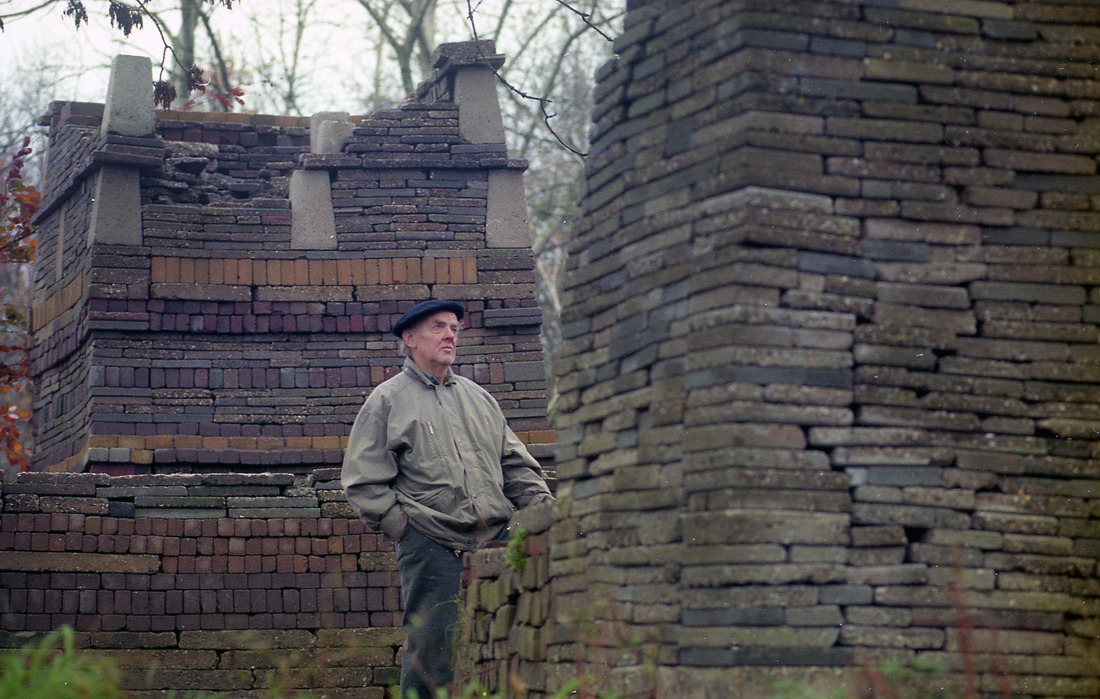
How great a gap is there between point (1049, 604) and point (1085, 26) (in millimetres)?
2012

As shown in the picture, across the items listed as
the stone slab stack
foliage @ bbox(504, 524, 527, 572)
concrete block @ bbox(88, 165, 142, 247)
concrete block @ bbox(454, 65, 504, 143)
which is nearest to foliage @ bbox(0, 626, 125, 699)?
the stone slab stack

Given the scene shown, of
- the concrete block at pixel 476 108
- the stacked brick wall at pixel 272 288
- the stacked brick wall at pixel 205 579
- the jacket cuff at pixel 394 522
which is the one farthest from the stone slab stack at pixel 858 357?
the concrete block at pixel 476 108

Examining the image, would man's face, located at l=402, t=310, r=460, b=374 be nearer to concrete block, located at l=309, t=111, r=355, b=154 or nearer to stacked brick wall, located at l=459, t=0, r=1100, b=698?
stacked brick wall, located at l=459, t=0, r=1100, b=698

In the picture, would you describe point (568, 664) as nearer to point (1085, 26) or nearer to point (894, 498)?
point (894, 498)

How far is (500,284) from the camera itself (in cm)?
1134

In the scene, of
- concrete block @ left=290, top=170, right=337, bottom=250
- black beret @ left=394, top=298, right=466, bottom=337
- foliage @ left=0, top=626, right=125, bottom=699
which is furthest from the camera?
concrete block @ left=290, top=170, right=337, bottom=250

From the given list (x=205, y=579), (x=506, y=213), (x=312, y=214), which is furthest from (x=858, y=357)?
(x=312, y=214)

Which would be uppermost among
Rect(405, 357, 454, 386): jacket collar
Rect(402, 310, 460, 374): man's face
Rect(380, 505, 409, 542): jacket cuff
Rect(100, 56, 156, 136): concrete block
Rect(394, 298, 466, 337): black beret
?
Rect(100, 56, 156, 136): concrete block

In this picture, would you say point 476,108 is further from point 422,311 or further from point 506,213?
point 422,311

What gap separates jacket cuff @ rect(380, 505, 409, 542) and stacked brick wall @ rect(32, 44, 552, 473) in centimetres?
418

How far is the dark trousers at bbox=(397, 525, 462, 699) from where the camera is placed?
675cm

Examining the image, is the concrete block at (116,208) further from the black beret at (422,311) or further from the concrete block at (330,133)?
the black beret at (422,311)

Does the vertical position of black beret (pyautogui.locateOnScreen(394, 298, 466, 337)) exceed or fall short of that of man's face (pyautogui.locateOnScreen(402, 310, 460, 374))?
it exceeds it

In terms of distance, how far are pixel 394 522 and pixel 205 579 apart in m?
3.05
